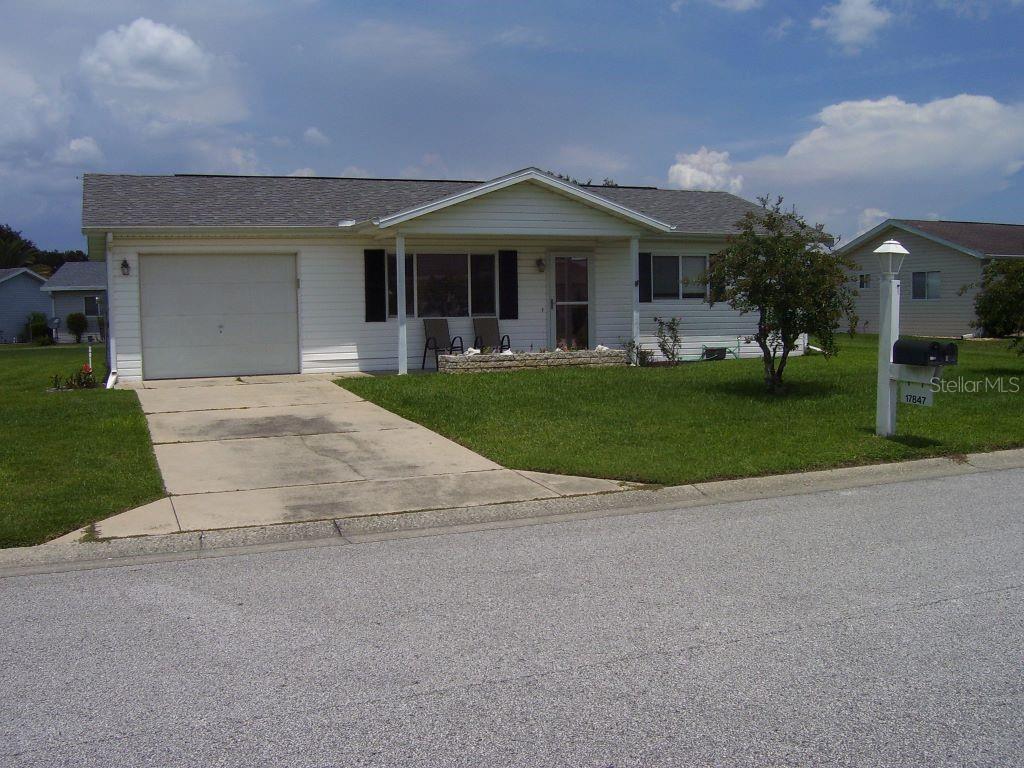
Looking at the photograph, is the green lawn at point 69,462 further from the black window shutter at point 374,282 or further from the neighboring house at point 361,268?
the black window shutter at point 374,282

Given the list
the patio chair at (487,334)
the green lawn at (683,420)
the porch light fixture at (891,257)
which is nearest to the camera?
the green lawn at (683,420)

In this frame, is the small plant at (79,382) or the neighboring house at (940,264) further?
the neighboring house at (940,264)

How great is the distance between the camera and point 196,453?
33.6 feet

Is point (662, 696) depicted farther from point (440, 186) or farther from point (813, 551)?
point (440, 186)

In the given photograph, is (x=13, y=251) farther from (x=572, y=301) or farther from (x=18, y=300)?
(x=572, y=301)

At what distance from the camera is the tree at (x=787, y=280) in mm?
13242

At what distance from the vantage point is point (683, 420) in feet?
38.7

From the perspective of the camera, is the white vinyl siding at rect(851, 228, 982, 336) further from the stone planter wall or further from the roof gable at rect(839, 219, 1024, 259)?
the stone planter wall

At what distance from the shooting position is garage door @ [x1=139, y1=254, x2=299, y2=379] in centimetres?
1703

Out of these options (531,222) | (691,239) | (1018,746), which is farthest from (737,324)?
(1018,746)

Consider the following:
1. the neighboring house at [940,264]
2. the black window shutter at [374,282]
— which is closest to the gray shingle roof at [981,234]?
the neighboring house at [940,264]

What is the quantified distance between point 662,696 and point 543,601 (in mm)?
1475

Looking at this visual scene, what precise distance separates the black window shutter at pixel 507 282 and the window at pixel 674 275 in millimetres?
3182

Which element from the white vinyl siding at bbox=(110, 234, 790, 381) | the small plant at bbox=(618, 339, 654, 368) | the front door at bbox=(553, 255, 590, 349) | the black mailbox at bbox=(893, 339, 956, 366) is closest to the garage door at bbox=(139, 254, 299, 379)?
the white vinyl siding at bbox=(110, 234, 790, 381)
